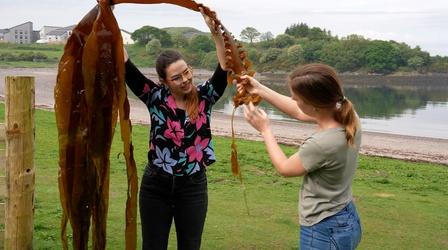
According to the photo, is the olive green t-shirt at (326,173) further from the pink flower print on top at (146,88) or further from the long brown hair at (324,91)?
the pink flower print on top at (146,88)

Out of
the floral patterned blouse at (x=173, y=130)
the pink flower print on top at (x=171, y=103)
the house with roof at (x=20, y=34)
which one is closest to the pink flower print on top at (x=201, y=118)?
the floral patterned blouse at (x=173, y=130)

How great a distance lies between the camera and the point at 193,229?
3.93m

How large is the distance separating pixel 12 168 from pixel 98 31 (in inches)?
79.0

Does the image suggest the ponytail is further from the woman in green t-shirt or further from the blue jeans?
the blue jeans

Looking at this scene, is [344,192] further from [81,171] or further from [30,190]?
[30,190]

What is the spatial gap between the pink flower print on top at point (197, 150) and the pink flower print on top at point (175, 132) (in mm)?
86

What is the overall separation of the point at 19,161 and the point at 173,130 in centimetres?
147

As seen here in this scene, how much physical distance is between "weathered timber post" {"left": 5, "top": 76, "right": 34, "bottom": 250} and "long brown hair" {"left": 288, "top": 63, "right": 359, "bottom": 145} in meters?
2.22

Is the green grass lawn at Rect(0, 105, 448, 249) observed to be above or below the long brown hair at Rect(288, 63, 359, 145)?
below

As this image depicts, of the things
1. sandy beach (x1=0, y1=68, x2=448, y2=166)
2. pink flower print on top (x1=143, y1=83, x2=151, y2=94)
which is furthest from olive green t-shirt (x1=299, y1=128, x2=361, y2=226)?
sandy beach (x1=0, y1=68, x2=448, y2=166)

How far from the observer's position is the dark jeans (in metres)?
3.80

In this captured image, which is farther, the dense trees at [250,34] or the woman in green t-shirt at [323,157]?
the dense trees at [250,34]

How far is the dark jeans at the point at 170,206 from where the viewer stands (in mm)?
3803

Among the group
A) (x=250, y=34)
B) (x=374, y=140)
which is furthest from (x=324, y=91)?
(x=250, y=34)
